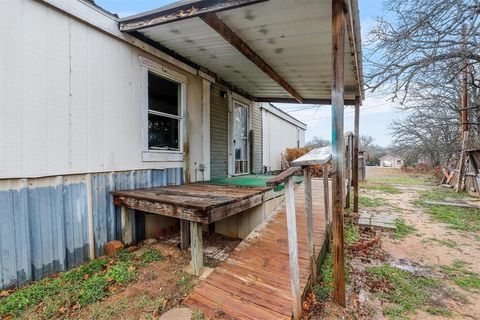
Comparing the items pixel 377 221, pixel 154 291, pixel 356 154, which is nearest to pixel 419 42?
pixel 356 154

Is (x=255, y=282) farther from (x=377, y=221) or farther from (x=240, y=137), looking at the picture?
(x=240, y=137)

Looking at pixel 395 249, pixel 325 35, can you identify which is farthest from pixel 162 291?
pixel 325 35

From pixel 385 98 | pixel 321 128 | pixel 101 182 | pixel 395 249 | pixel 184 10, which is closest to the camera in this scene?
pixel 184 10

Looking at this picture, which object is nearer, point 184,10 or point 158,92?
point 184,10

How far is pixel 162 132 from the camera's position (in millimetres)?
4262

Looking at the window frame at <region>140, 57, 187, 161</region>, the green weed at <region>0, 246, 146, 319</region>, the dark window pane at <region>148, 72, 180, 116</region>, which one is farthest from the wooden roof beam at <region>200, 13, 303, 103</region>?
the green weed at <region>0, 246, 146, 319</region>

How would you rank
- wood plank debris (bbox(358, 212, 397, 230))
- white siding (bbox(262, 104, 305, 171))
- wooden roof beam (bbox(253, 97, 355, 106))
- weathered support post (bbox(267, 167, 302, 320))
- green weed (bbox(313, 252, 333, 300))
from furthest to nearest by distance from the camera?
white siding (bbox(262, 104, 305, 171)) → wooden roof beam (bbox(253, 97, 355, 106)) → wood plank debris (bbox(358, 212, 397, 230)) → green weed (bbox(313, 252, 333, 300)) → weathered support post (bbox(267, 167, 302, 320))

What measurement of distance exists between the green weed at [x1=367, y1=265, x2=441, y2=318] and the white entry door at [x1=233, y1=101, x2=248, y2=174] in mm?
4457

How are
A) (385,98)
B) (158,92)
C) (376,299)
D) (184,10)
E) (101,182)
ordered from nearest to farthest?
(376,299) → (184,10) → (101,182) → (158,92) → (385,98)

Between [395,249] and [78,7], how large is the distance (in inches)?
214

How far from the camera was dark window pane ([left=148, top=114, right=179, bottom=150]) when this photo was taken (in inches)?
159

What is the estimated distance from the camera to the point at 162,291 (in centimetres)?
244

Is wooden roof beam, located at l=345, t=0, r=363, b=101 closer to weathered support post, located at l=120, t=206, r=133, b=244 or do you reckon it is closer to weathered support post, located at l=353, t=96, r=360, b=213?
weathered support post, located at l=353, t=96, r=360, b=213

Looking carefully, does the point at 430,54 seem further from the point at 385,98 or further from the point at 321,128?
the point at 321,128
